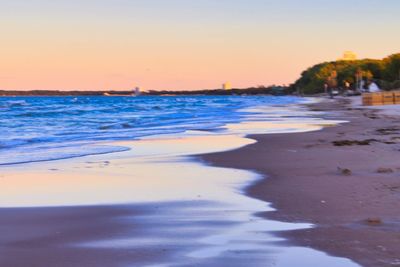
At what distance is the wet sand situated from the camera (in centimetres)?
523

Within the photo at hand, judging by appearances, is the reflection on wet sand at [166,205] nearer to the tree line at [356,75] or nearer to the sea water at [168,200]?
the sea water at [168,200]

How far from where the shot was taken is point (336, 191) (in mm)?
7887

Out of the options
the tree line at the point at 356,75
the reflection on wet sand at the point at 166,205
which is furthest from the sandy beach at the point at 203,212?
the tree line at the point at 356,75

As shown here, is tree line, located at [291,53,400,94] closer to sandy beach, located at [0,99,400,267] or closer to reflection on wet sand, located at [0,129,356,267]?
sandy beach, located at [0,99,400,267]

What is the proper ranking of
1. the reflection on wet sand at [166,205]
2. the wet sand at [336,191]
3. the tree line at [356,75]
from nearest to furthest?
the reflection on wet sand at [166,205], the wet sand at [336,191], the tree line at [356,75]

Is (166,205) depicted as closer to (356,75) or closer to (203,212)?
(203,212)

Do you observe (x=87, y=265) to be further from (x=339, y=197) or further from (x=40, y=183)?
(x=40, y=183)

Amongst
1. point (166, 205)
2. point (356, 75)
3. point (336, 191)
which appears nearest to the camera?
point (166, 205)

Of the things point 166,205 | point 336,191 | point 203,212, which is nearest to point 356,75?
point 336,191

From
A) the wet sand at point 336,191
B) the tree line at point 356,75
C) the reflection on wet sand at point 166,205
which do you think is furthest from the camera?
the tree line at point 356,75

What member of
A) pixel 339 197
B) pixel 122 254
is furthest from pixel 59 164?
pixel 122 254

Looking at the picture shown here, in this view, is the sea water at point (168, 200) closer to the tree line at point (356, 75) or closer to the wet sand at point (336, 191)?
the wet sand at point (336, 191)

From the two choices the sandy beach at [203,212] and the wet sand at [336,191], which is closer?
the sandy beach at [203,212]

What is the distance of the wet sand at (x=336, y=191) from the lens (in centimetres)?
523
